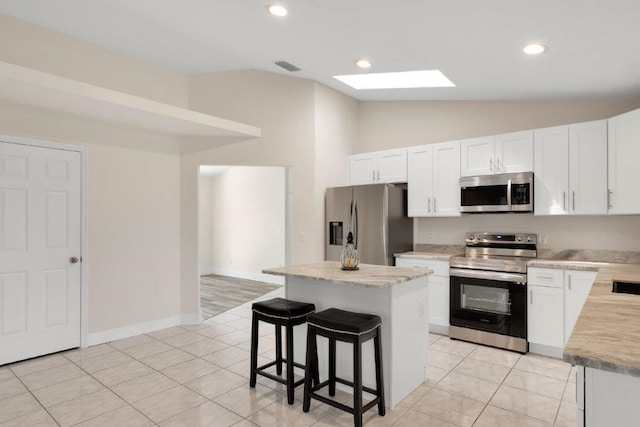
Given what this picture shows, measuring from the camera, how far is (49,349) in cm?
382

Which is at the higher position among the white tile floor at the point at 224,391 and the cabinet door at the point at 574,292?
the cabinet door at the point at 574,292

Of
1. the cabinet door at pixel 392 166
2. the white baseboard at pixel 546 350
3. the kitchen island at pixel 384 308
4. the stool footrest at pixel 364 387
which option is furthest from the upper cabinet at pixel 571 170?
the stool footrest at pixel 364 387

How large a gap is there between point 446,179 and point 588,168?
137cm

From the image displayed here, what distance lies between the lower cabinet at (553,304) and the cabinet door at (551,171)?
2.14 feet

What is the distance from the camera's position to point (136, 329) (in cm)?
447

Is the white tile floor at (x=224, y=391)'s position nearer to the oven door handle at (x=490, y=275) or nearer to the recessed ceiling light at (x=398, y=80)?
the oven door handle at (x=490, y=275)

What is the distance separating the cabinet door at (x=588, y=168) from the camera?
354 centimetres

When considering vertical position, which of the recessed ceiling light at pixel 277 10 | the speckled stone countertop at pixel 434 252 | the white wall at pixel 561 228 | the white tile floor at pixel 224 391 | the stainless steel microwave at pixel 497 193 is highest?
the recessed ceiling light at pixel 277 10

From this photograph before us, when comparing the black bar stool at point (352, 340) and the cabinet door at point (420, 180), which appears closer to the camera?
the black bar stool at point (352, 340)

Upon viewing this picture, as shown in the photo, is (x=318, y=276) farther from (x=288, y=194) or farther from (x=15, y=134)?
(x=15, y=134)

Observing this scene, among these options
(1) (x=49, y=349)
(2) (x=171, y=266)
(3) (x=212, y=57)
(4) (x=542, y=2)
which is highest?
(3) (x=212, y=57)

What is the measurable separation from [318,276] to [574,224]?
116 inches

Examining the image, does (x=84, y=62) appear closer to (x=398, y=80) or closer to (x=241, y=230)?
(x=398, y=80)

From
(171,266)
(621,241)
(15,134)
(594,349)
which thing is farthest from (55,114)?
(621,241)
